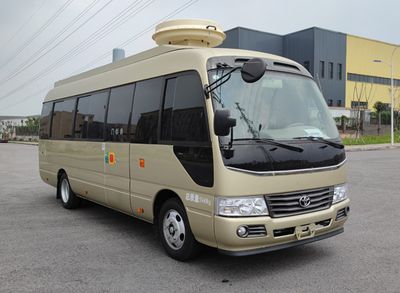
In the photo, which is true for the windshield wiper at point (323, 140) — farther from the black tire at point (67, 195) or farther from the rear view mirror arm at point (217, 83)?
the black tire at point (67, 195)

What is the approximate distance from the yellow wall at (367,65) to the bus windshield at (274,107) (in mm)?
58933

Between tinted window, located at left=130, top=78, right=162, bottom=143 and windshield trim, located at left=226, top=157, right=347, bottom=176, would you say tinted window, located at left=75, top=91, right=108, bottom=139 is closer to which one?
tinted window, located at left=130, top=78, right=162, bottom=143

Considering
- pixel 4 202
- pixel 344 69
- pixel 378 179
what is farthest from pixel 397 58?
pixel 4 202

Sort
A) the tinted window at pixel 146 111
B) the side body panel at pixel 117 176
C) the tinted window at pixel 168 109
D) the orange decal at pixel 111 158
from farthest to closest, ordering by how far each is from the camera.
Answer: the orange decal at pixel 111 158 → the side body panel at pixel 117 176 → the tinted window at pixel 146 111 → the tinted window at pixel 168 109

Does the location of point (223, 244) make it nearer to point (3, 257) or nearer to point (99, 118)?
point (3, 257)

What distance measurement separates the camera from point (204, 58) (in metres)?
5.16

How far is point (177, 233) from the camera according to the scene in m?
5.46

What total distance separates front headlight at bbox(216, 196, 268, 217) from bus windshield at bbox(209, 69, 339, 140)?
0.68 meters

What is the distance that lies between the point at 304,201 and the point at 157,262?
6.46ft

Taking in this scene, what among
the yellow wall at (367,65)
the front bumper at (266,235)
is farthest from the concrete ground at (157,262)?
the yellow wall at (367,65)

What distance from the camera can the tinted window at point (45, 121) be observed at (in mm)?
10188

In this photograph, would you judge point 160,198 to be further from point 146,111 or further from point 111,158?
point 111,158

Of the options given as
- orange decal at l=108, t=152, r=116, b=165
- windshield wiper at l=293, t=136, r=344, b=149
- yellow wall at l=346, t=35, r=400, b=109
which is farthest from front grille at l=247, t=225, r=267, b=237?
yellow wall at l=346, t=35, r=400, b=109

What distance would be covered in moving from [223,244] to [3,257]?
306 cm
